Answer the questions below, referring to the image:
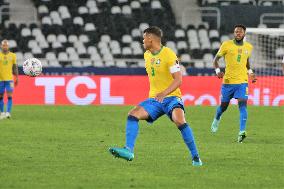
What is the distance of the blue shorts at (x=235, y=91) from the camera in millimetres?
16312

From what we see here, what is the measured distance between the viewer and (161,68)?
11.5 meters

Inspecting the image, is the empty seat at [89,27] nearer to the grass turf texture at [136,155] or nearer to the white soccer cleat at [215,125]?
the grass turf texture at [136,155]

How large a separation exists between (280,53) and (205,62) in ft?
9.02

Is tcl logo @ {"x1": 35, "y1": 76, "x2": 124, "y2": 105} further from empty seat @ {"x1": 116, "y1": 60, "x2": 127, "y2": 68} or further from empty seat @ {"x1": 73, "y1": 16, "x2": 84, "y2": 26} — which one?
empty seat @ {"x1": 73, "y1": 16, "x2": 84, "y2": 26}

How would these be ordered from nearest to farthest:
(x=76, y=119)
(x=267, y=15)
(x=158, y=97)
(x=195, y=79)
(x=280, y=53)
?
(x=158, y=97), (x=76, y=119), (x=195, y=79), (x=280, y=53), (x=267, y=15)

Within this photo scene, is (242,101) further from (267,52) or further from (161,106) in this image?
(267,52)

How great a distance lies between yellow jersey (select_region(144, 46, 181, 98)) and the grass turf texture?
1.05m

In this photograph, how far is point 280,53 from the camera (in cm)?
3134

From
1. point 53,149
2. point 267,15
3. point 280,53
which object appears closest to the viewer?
point 53,149

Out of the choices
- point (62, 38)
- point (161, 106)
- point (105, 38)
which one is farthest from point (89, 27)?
point (161, 106)

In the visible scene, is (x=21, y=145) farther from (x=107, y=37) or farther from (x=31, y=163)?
(x=107, y=37)

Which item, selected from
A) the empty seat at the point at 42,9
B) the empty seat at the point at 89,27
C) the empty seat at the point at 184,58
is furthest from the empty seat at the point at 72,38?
the empty seat at the point at 184,58

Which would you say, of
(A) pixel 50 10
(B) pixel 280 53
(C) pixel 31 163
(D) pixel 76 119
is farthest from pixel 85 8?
(C) pixel 31 163

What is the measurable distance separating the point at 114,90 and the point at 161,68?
51.8ft
